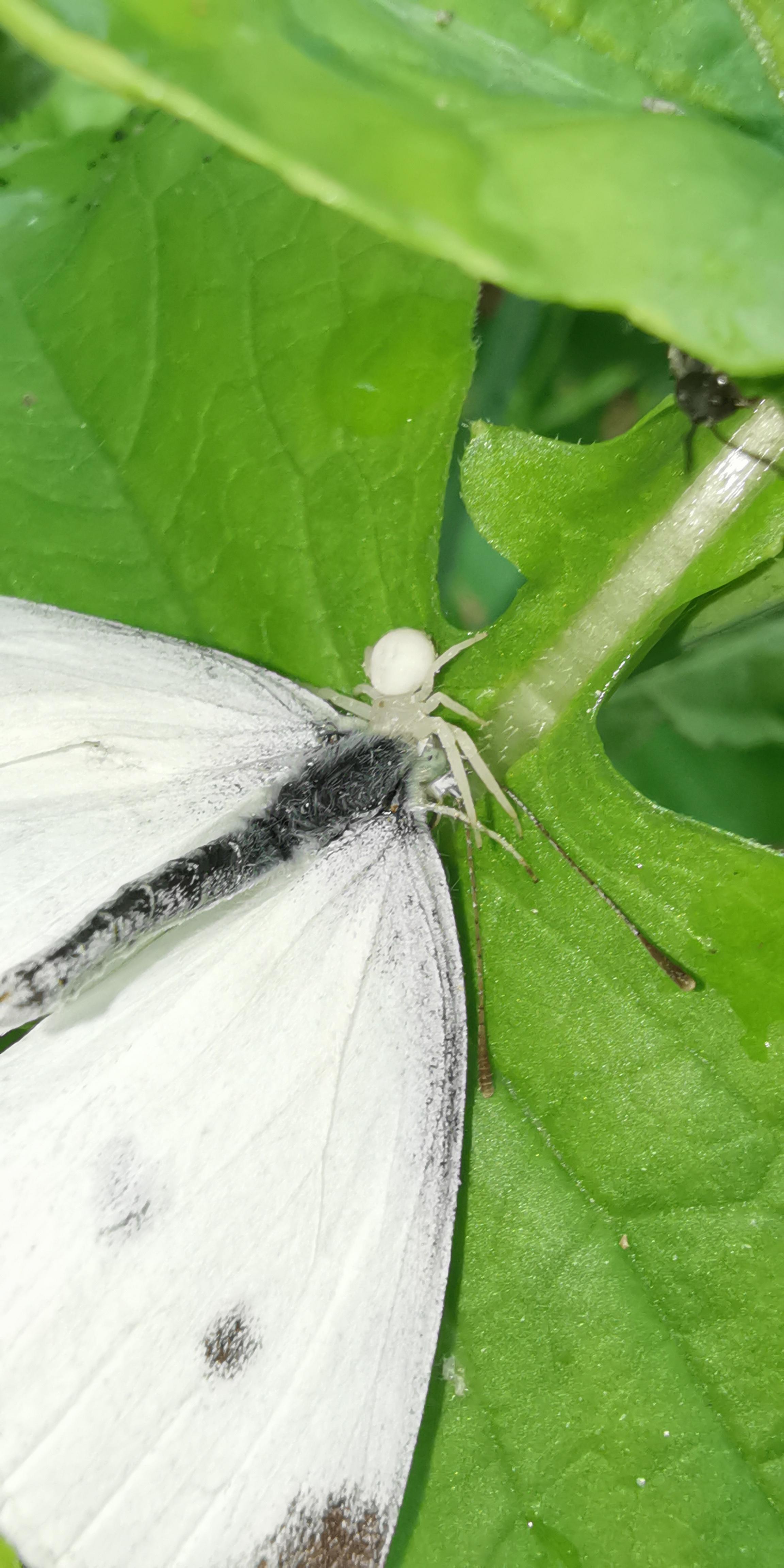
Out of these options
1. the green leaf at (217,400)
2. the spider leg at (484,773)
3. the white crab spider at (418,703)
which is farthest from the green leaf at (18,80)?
the spider leg at (484,773)

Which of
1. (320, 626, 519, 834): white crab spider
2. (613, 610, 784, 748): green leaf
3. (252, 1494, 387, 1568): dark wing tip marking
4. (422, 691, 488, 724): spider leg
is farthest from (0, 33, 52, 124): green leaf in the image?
(252, 1494, 387, 1568): dark wing tip marking

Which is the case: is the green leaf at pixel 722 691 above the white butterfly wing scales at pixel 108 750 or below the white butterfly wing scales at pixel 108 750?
below

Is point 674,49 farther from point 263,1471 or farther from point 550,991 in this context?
point 263,1471

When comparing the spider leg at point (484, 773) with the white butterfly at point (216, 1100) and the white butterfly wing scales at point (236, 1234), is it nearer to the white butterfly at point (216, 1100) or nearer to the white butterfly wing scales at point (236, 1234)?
the white butterfly at point (216, 1100)

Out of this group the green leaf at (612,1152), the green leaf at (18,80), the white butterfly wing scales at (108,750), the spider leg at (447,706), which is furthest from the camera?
the green leaf at (18,80)

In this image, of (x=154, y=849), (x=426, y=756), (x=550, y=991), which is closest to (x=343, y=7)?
(x=426, y=756)

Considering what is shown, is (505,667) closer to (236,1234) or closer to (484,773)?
(484,773)

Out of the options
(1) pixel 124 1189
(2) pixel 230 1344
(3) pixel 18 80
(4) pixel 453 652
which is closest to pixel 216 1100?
(1) pixel 124 1189
